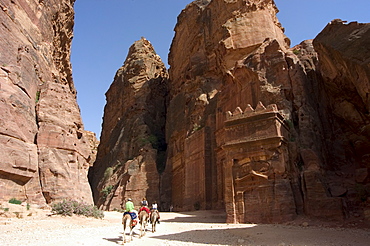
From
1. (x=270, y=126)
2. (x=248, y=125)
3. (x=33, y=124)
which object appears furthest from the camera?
(x=248, y=125)

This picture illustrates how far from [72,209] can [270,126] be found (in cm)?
1271

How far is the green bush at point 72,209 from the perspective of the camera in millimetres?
17672

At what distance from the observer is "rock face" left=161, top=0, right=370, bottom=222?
19797 millimetres

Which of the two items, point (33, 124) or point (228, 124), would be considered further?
point (228, 124)

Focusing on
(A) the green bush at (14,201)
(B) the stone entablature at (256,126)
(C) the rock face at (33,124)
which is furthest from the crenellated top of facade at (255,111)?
(A) the green bush at (14,201)

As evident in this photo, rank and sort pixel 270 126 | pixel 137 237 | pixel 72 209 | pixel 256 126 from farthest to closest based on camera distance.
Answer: pixel 256 126, pixel 270 126, pixel 72 209, pixel 137 237

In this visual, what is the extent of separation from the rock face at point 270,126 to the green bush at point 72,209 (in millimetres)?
8340

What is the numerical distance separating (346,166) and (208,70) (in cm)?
1972

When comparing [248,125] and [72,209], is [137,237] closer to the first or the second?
[72,209]

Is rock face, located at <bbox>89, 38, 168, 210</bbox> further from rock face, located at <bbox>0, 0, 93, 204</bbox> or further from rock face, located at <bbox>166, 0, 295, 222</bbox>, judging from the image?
rock face, located at <bbox>0, 0, 93, 204</bbox>

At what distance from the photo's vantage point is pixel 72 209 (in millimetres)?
18281

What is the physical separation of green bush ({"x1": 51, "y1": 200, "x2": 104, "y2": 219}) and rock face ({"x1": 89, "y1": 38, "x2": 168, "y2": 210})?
734 inches

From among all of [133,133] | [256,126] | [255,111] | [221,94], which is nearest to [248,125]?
[256,126]

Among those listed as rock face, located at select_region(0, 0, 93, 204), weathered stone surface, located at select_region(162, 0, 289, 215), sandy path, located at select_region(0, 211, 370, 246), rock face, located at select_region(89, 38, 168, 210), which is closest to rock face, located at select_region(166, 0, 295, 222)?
weathered stone surface, located at select_region(162, 0, 289, 215)
